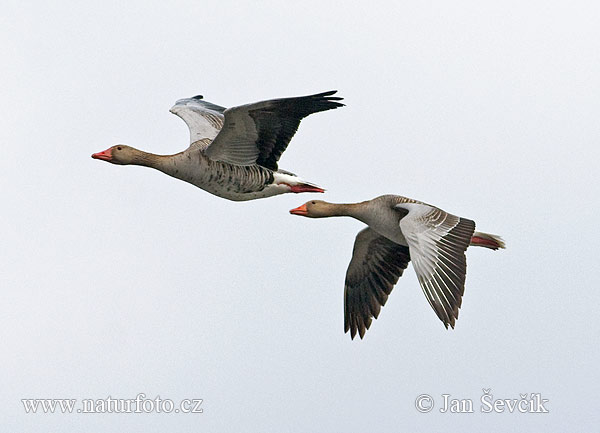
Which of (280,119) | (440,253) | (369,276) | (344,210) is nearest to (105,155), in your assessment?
(280,119)

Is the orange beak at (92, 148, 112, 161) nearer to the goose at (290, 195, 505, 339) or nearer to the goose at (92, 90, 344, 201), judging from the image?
the goose at (92, 90, 344, 201)

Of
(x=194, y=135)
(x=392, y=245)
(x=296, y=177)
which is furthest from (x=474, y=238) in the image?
(x=194, y=135)

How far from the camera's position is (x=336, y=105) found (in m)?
14.6

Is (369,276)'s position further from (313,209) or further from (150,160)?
(150,160)

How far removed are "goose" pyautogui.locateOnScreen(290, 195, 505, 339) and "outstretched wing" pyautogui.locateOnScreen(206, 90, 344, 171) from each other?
99 cm

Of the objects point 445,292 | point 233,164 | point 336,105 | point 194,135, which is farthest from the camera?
point 194,135

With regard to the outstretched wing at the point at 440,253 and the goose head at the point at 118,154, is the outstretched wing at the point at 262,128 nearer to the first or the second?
the goose head at the point at 118,154

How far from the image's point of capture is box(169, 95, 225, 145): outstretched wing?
17109 millimetres

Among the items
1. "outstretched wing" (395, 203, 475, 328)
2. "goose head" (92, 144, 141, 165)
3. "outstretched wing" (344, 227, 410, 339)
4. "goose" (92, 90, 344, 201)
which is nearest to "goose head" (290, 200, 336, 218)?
"goose" (92, 90, 344, 201)

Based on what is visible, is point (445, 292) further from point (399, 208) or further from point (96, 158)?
point (96, 158)

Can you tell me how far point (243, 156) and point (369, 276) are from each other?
7.99ft

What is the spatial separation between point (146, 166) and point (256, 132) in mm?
1639

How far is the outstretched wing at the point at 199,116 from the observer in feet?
56.1

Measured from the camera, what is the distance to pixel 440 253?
13.4 m
